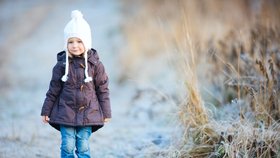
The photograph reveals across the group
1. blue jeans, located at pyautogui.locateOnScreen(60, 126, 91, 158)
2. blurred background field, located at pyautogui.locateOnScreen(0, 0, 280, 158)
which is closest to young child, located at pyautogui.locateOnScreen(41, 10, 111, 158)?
blue jeans, located at pyautogui.locateOnScreen(60, 126, 91, 158)

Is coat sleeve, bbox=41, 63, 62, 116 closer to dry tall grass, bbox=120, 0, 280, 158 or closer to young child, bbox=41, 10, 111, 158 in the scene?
young child, bbox=41, 10, 111, 158

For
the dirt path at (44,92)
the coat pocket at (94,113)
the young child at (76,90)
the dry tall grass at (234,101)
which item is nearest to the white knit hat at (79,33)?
the young child at (76,90)

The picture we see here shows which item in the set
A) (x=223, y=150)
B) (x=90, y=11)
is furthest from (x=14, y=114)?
(x=90, y=11)

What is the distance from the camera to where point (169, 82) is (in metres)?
7.77

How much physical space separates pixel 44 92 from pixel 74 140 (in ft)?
15.9

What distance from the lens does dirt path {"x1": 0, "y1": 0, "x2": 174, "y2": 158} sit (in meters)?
4.91

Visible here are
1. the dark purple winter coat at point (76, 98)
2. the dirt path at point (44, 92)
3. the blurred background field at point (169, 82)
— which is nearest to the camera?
the dark purple winter coat at point (76, 98)

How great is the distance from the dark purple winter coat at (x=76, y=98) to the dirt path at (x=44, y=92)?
867mm

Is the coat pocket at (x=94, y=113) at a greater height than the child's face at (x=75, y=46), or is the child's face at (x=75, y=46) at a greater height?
the child's face at (x=75, y=46)

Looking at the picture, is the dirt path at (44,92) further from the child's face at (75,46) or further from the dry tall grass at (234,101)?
the child's face at (75,46)

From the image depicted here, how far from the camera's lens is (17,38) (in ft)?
41.2

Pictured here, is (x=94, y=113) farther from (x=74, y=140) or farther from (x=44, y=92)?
(x=44, y=92)

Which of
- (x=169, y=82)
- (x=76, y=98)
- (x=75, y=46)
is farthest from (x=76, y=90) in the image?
(x=169, y=82)

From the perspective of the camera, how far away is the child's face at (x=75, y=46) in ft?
12.6
